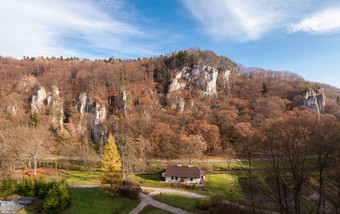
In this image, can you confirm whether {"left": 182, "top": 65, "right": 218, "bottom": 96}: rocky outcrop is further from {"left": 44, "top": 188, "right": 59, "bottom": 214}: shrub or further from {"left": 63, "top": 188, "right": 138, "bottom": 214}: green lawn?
{"left": 44, "top": 188, "right": 59, "bottom": 214}: shrub

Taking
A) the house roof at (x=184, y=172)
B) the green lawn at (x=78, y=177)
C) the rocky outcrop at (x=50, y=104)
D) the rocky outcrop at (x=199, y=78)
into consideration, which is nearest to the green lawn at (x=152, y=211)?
the house roof at (x=184, y=172)

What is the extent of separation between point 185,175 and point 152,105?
43.7 meters

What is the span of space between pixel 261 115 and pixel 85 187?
59.3 metres

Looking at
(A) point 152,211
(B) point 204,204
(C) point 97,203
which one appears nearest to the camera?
(B) point 204,204

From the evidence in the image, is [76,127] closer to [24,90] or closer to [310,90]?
[24,90]

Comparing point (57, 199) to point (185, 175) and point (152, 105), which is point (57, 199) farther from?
point (152, 105)

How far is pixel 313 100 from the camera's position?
7656 centimetres

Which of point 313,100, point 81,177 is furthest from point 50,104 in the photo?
point 313,100

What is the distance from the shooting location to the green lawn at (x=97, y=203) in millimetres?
22798

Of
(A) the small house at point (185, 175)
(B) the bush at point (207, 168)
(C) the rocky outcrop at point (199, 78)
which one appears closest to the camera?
(A) the small house at point (185, 175)

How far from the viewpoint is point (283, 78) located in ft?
357

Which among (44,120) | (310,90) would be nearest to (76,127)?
(44,120)

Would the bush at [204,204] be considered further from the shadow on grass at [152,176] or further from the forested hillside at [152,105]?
the forested hillside at [152,105]

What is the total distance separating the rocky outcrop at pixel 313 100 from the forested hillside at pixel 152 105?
0.35 metres
